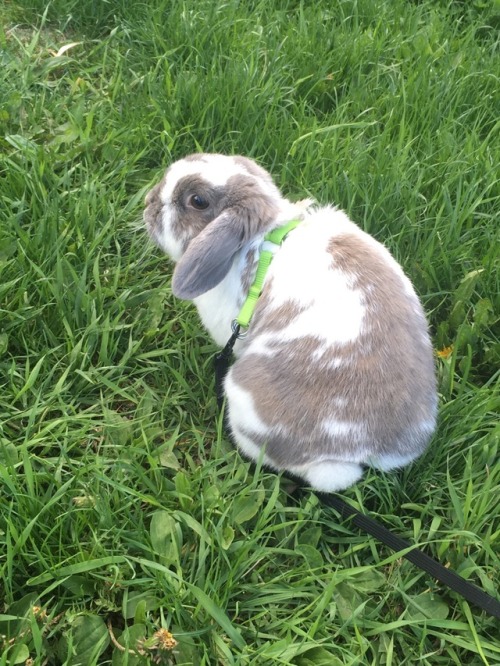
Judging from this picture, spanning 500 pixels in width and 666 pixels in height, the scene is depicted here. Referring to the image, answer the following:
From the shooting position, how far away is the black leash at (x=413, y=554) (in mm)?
1812

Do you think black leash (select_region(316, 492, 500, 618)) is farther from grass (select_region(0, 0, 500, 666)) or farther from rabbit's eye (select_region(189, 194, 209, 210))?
rabbit's eye (select_region(189, 194, 209, 210))

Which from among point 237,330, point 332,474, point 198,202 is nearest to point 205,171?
point 198,202

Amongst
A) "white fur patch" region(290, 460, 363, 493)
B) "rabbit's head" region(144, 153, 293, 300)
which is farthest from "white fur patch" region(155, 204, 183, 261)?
"white fur patch" region(290, 460, 363, 493)

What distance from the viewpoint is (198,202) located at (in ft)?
7.41

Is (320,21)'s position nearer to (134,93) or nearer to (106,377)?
(134,93)

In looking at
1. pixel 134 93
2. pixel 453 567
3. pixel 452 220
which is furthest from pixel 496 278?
pixel 134 93

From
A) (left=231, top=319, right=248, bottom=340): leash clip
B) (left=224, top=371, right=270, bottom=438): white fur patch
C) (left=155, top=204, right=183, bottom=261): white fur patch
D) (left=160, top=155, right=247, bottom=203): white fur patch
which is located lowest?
(left=224, top=371, right=270, bottom=438): white fur patch

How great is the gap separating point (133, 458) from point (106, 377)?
14.6 inches

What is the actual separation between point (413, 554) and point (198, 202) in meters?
1.37

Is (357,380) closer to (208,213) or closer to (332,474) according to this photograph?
(332,474)

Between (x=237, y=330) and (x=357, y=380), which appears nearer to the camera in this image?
(x=357, y=380)

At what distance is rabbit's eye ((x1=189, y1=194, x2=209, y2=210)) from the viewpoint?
2.25 metres

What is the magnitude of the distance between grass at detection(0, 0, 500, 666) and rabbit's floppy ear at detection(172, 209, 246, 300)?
0.47m

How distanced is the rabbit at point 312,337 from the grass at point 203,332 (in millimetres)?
171
